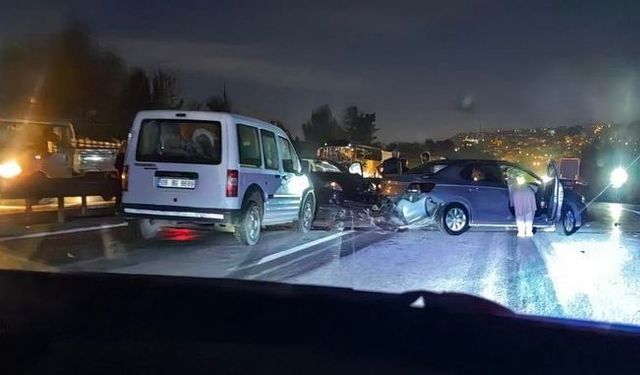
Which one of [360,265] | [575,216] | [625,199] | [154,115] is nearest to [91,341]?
[360,265]

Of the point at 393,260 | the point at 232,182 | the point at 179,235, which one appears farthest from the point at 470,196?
the point at 179,235

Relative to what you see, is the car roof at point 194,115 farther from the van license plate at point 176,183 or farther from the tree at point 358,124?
the tree at point 358,124

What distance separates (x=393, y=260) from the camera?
10930 mm

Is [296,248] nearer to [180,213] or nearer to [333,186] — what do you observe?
[180,213]

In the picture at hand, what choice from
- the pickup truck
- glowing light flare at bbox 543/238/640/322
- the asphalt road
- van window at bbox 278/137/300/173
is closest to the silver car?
the asphalt road

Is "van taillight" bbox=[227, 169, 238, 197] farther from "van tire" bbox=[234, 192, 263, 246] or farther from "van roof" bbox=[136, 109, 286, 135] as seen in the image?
"van roof" bbox=[136, 109, 286, 135]

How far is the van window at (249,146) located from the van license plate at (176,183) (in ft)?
2.71

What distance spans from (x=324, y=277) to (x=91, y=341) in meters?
3.85

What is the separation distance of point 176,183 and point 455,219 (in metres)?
5.77

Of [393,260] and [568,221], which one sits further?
[568,221]

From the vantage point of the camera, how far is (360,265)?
1038cm

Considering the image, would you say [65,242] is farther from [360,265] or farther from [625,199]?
[625,199]

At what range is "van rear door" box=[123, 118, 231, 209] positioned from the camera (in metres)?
11.1

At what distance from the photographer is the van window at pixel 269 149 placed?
485 inches
